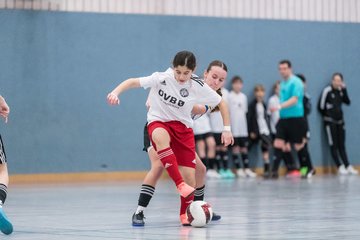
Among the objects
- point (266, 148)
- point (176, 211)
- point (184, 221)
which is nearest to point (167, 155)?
point (184, 221)

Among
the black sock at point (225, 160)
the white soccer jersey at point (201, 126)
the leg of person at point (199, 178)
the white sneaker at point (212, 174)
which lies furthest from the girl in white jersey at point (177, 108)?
the black sock at point (225, 160)

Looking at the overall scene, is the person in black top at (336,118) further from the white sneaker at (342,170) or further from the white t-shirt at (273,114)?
the white t-shirt at (273,114)

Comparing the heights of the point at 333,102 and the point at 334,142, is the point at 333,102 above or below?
above

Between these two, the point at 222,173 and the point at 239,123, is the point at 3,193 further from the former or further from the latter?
the point at 239,123

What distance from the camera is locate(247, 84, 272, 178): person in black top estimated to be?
70.6 ft

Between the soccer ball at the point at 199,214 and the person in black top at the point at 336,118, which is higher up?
the soccer ball at the point at 199,214

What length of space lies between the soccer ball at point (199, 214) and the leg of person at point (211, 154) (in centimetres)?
1152

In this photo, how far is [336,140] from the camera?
22766mm

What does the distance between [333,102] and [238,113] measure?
276cm

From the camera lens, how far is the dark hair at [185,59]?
29.3ft

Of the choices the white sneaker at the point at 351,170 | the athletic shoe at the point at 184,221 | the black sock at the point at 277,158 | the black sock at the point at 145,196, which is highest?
the black sock at the point at 145,196

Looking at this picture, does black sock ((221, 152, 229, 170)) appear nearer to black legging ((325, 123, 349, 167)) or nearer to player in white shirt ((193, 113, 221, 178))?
player in white shirt ((193, 113, 221, 178))

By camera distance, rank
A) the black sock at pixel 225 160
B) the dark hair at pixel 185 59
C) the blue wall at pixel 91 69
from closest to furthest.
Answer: the dark hair at pixel 185 59 → the blue wall at pixel 91 69 → the black sock at pixel 225 160

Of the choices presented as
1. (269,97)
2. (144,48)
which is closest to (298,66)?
(269,97)
